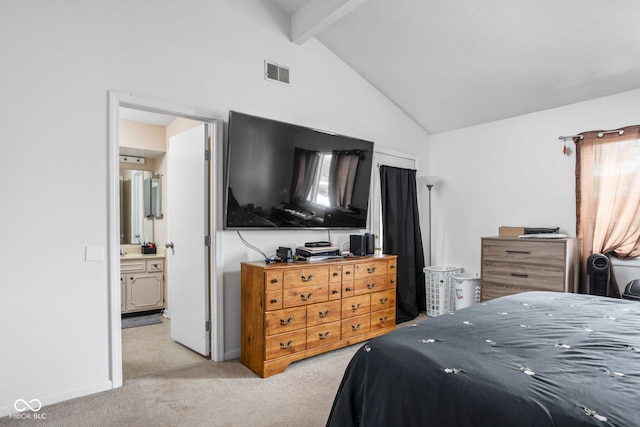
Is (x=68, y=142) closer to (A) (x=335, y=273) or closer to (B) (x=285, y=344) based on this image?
(B) (x=285, y=344)

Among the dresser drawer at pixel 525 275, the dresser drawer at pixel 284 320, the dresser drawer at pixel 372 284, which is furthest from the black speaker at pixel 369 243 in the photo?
the dresser drawer at pixel 525 275

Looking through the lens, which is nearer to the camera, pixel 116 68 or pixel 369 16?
pixel 116 68

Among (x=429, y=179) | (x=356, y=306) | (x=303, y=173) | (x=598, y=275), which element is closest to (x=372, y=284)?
(x=356, y=306)

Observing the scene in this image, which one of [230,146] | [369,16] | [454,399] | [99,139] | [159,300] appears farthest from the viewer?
[159,300]

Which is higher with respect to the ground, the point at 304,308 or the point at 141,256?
the point at 141,256

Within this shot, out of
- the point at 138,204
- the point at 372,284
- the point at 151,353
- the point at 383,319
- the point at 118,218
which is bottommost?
the point at 151,353

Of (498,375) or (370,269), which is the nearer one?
(498,375)

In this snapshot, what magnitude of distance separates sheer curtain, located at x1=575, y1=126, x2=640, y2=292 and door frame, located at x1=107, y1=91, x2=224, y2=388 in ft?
12.1

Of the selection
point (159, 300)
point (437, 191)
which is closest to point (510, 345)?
point (437, 191)

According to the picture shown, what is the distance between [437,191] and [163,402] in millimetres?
4119

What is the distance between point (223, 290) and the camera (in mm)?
3234

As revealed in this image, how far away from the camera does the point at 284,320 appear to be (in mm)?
2922

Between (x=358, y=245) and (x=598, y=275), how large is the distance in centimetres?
228

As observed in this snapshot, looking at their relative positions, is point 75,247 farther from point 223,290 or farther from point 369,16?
point 369,16
